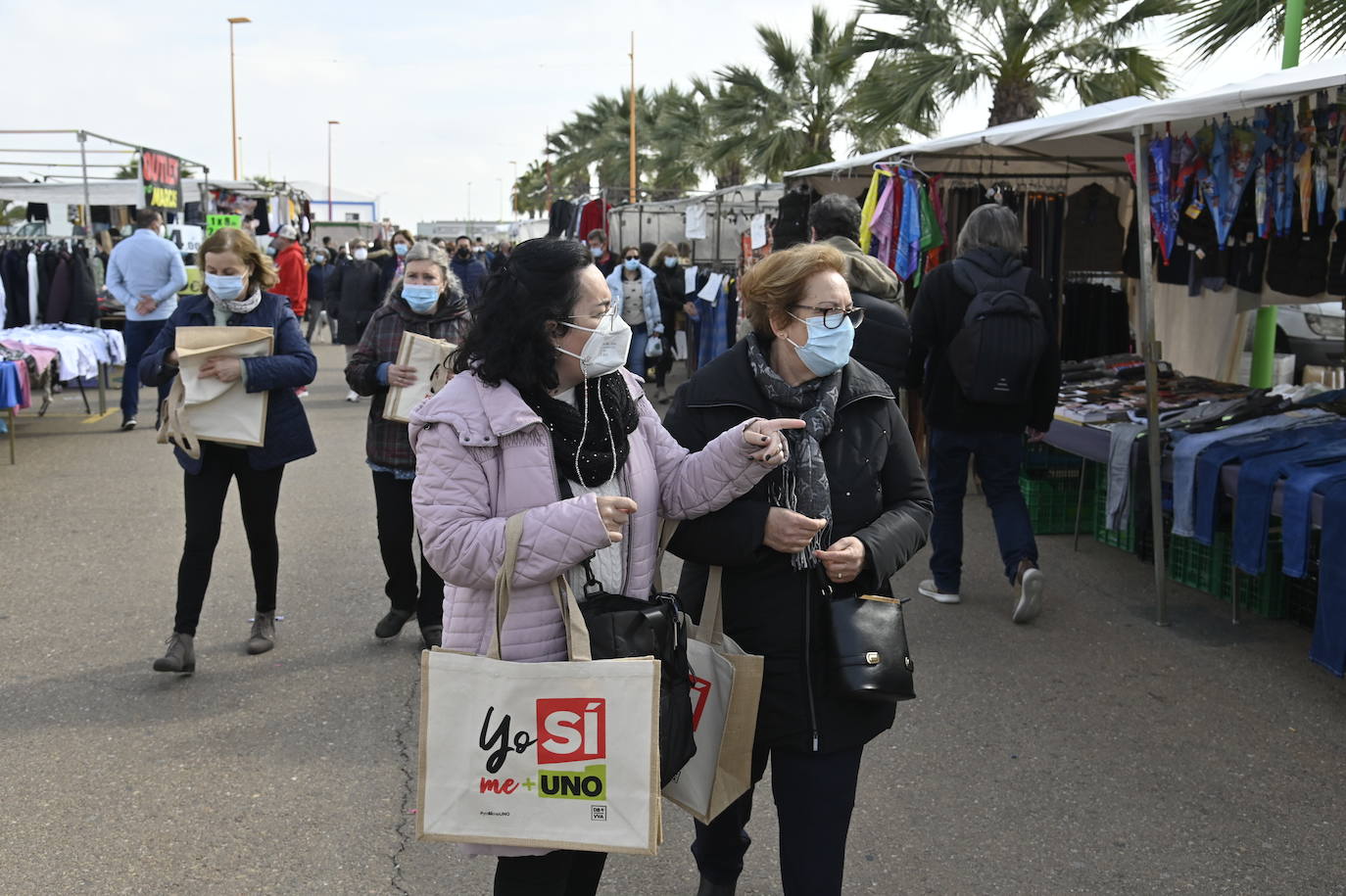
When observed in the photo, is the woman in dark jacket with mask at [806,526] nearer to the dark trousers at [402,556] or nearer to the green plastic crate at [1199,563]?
the dark trousers at [402,556]

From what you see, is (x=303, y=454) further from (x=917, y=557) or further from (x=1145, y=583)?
(x=1145, y=583)

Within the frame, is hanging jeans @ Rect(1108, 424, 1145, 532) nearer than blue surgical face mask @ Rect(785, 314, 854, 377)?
No

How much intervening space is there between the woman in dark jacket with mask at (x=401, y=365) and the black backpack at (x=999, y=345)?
2376 mm

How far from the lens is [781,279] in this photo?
9.49ft

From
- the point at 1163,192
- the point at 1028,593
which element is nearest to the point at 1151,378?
the point at 1028,593

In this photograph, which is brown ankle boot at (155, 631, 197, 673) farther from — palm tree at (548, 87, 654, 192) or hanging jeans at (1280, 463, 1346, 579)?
palm tree at (548, 87, 654, 192)

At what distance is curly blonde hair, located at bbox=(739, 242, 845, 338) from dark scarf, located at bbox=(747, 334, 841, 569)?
0.58ft

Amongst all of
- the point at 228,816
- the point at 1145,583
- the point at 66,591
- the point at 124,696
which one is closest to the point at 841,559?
the point at 228,816

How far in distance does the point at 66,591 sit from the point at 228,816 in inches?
123

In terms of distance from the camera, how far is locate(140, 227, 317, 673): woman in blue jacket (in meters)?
5.11

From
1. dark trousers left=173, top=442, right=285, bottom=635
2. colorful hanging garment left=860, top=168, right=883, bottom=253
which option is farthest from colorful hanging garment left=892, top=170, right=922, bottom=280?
dark trousers left=173, top=442, right=285, bottom=635

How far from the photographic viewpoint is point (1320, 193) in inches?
241

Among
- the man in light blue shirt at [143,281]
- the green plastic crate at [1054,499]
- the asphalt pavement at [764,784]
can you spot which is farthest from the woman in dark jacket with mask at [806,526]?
the man in light blue shirt at [143,281]

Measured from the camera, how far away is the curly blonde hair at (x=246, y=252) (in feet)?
16.8
